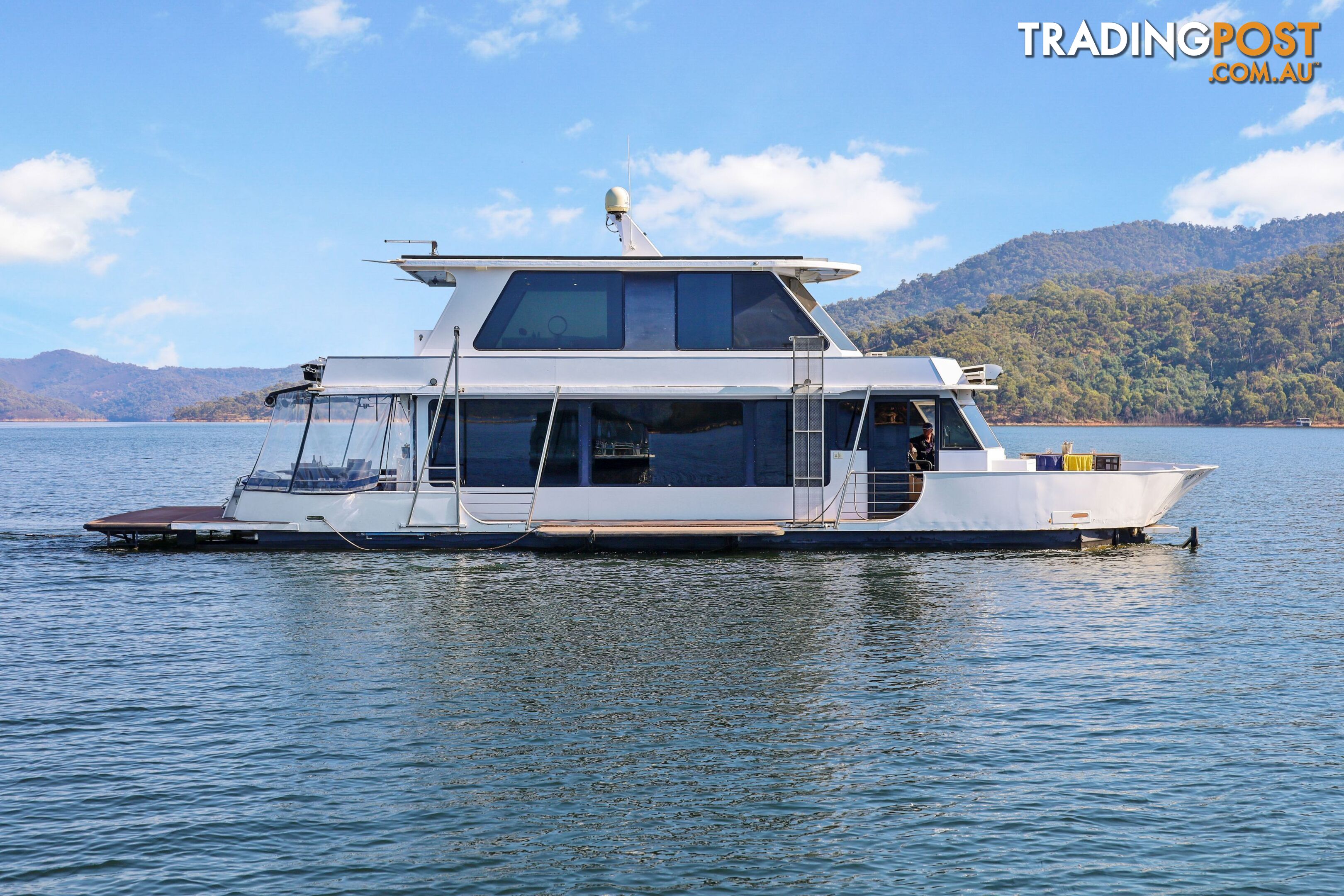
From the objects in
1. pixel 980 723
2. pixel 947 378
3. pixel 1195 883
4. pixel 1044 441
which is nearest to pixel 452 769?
pixel 980 723

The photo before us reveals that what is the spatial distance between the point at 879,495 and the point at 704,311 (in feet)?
15.3

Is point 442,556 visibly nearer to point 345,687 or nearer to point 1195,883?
point 345,687

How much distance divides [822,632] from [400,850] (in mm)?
7712

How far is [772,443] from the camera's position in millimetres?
19891

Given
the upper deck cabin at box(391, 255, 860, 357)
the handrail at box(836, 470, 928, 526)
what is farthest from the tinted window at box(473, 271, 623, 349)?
the handrail at box(836, 470, 928, 526)

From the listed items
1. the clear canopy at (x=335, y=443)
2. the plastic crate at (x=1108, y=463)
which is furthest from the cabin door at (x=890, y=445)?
the clear canopy at (x=335, y=443)

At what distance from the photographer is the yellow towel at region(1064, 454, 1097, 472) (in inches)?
783

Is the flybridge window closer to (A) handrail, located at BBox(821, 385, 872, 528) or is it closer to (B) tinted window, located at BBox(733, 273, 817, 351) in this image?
(B) tinted window, located at BBox(733, 273, 817, 351)

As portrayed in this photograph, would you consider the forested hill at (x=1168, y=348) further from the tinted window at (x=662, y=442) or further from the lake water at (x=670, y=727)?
the lake water at (x=670, y=727)

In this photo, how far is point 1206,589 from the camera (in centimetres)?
1875

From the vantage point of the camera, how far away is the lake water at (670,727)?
8078mm

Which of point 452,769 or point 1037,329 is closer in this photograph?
→ point 452,769

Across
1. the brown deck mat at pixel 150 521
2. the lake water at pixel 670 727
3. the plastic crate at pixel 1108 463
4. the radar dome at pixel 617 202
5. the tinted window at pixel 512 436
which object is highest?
the radar dome at pixel 617 202

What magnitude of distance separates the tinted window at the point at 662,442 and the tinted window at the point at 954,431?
3.64 m
